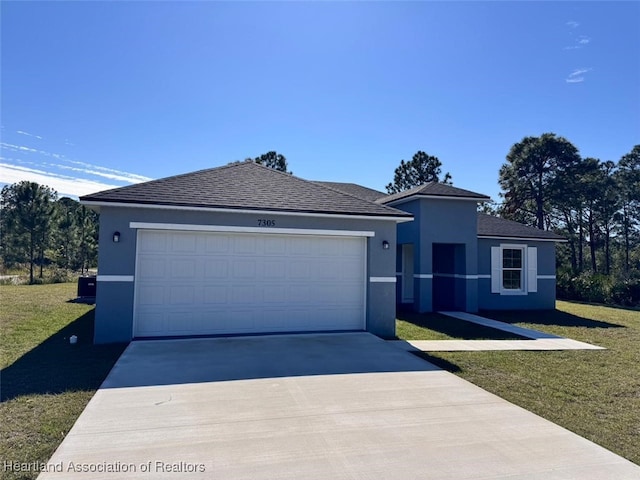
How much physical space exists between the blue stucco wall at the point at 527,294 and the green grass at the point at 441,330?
11.1 ft

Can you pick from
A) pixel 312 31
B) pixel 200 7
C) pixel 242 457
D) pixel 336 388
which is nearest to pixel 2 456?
pixel 242 457

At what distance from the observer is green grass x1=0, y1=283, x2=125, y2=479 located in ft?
13.4

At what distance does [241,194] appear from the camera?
9914 mm

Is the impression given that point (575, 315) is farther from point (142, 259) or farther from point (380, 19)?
point (142, 259)

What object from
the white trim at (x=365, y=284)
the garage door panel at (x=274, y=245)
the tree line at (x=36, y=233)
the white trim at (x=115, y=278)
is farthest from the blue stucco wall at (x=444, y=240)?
the tree line at (x=36, y=233)

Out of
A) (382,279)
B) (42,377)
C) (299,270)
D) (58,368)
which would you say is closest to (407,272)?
(382,279)

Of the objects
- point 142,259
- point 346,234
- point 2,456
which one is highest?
point 346,234

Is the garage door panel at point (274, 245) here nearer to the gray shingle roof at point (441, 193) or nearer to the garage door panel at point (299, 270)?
the garage door panel at point (299, 270)

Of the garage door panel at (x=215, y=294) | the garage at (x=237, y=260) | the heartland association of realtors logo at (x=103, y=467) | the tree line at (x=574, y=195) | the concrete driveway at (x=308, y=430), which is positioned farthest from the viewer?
the tree line at (x=574, y=195)

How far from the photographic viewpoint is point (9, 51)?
9.77 metres

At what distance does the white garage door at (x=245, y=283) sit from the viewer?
29.7ft

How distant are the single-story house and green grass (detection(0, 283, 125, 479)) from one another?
1.18 meters

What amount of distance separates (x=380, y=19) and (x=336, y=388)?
9.63 m

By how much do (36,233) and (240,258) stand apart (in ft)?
70.2
